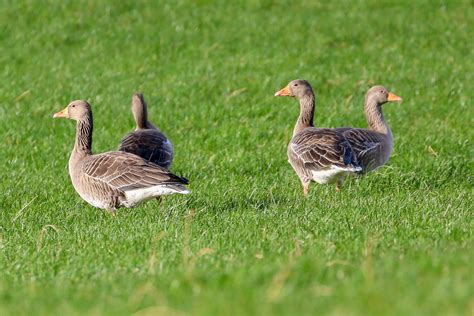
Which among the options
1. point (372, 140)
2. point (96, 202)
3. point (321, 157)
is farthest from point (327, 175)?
point (96, 202)

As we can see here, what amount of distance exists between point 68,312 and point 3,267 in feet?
8.52

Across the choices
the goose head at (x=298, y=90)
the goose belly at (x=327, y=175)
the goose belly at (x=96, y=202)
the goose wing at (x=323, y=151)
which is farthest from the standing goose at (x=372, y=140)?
the goose belly at (x=96, y=202)

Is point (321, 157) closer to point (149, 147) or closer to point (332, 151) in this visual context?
point (332, 151)

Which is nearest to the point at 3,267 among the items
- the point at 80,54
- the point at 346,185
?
the point at 346,185

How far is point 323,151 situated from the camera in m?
12.5

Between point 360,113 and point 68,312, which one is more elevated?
point 68,312

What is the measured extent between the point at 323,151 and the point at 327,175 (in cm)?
33

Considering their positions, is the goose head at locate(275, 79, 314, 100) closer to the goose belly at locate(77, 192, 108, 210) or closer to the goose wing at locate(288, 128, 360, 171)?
the goose wing at locate(288, 128, 360, 171)

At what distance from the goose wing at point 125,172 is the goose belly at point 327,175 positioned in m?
2.28

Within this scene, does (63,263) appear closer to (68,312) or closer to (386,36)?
(68,312)

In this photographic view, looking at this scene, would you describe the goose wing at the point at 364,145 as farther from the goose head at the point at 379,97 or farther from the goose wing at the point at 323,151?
the goose head at the point at 379,97

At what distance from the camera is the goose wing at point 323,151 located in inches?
485

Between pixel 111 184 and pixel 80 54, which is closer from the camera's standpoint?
pixel 111 184

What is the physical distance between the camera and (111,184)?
11555mm
